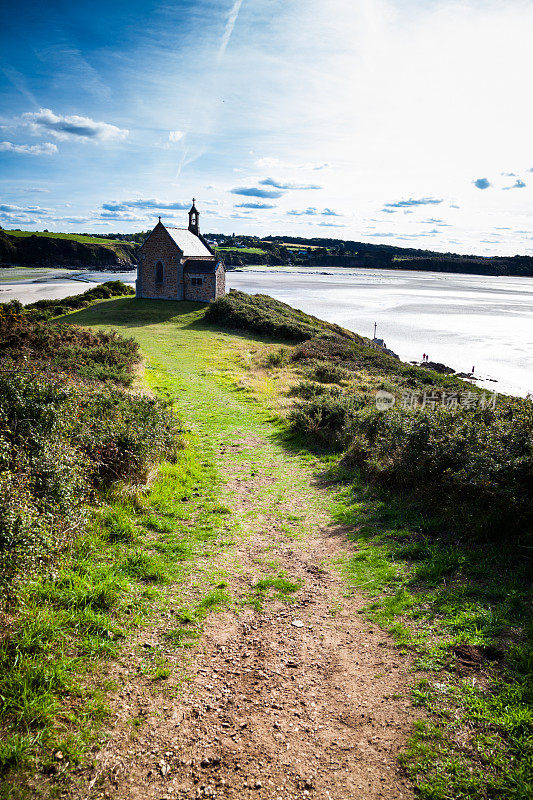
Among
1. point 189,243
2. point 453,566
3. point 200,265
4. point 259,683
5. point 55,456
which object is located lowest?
point 259,683

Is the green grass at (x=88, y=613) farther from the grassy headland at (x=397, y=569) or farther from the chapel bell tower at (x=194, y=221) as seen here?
the chapel bell tower at (x=194, y=221)

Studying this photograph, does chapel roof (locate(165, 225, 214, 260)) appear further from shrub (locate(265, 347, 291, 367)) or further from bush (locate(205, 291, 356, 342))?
shrub (locate(265, 347, 291, 367))

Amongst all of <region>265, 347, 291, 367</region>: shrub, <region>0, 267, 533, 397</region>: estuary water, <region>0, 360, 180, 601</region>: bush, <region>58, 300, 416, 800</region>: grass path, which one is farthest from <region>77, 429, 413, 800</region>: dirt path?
<region>0, 267, 533, 397</region>: estuary water

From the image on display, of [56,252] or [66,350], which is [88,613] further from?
[56,252]

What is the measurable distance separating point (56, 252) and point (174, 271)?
89.0 meters

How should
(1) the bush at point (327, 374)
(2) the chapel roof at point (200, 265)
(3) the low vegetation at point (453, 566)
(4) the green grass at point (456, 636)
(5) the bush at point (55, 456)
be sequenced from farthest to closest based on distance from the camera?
1. (2) the chapel roof at point (200, 265)
2. (1) the bush at point (327, 374)
3. (5) the bush at point (55, 456)
4. (3) the low vegetation at point (453, 566)
5. (4) the green grass at point (456, 636)

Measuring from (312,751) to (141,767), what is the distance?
133cm

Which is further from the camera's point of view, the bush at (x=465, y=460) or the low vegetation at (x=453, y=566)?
the bush at (x=465, y=460)

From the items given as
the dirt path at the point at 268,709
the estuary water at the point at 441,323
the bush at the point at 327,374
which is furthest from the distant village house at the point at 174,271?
the dirt path at the point at 268,709

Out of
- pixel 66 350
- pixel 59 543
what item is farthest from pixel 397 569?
pixel 66 350

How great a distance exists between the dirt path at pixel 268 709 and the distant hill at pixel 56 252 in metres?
113

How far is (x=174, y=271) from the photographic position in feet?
144

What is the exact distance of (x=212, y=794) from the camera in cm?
306

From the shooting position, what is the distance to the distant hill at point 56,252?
103456 millimetres
